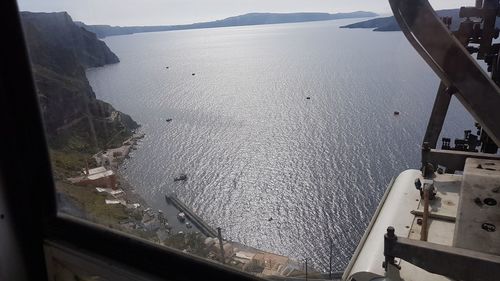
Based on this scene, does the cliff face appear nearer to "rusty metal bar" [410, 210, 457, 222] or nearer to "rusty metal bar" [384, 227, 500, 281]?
"rusty metal bar" [384, 227, 500, 281]

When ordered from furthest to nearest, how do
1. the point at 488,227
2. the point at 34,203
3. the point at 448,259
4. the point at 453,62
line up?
1. the point at 453,62
2. the point at 488,227
3. the point at 448,259
4. the point at 34,203

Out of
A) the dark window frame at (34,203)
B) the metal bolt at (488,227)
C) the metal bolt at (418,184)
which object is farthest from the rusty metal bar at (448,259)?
the dark window frame at (34,203)

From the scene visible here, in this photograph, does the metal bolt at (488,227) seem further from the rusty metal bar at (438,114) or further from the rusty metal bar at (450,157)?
the rusty metal bar at (438,114)

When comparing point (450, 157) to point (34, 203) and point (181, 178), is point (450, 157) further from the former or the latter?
point (181, 178)

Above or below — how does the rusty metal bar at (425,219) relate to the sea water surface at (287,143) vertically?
above


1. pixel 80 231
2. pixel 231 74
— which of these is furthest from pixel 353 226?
Answer: pixel 231 74

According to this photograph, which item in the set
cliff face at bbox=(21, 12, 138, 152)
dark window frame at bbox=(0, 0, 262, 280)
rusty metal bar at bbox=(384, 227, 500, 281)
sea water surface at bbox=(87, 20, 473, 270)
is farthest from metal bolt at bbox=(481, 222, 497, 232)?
sea water surface at bbox=(87, 20, 473, 270)

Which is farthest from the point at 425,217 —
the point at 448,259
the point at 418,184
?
the point at 448,259
